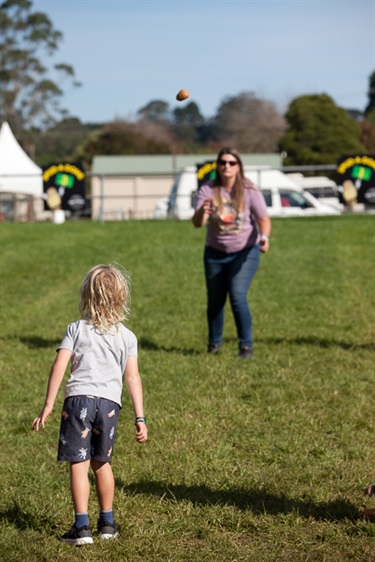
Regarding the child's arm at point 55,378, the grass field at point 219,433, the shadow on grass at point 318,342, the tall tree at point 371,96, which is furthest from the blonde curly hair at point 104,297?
the tall tree at point 371,96

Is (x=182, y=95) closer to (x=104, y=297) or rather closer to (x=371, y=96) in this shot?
(x=104, y=297)

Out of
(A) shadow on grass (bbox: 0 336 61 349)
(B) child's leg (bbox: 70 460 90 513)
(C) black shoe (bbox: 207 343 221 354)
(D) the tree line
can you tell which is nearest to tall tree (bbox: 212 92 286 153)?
(D) the tree line

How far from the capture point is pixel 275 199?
24141mm

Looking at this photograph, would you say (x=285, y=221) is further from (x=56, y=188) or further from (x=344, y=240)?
(x=56, y=188)

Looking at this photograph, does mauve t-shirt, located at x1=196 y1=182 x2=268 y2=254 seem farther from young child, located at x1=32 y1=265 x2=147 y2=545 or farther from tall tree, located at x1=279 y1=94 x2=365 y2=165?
tall tree, located at x1=279 y1=94 x2=365 y2=165

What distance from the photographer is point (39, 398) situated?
719 centimetres

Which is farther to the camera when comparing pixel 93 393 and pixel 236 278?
pixel 236 278

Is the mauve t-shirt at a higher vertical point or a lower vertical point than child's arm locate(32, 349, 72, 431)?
higher

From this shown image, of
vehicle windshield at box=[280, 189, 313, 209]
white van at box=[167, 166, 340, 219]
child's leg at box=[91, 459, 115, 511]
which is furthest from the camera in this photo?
vehicle windshield at box=[280, 189, 313, 209]

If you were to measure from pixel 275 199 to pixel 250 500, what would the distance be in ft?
64.6

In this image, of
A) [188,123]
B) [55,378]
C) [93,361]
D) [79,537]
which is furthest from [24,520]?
[188,123]

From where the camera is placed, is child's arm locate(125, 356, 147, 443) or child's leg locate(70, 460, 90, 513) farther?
child's arm locate(125, 356, 147, 443)

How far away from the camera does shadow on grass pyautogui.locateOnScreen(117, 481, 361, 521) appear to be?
4.61m

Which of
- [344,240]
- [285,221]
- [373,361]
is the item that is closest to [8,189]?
[285,221]
